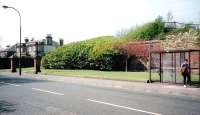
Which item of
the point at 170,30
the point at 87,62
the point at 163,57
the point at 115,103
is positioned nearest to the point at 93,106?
the point at 115,103

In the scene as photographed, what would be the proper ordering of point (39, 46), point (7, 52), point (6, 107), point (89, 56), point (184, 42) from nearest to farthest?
point (6, 107), point (184, 42), point (89, 56), point (39, 46), point (7, 52)

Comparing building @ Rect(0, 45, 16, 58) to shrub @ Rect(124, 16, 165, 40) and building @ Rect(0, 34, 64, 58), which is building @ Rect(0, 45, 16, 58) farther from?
shrub @ Rect(124, 16, 165, 40)

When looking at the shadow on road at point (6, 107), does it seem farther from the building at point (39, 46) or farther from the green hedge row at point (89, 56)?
the building at point (39, 46)

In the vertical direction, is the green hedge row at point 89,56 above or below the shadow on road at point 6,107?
above

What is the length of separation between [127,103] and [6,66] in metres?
49.7

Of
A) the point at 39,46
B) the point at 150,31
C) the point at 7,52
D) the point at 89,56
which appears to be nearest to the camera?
the point at 89,56

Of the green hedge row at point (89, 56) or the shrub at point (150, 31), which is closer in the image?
the green hedge row at point (89, 56)

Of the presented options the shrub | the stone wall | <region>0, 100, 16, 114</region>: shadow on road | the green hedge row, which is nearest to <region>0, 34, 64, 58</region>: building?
the green hedge row

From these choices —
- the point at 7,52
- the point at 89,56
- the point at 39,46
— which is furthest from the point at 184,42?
the point at 7,52

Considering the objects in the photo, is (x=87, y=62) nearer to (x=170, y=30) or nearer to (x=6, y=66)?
(x=170, y=30)

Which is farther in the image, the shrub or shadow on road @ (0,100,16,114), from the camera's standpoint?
the shrub

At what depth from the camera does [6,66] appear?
58250mm

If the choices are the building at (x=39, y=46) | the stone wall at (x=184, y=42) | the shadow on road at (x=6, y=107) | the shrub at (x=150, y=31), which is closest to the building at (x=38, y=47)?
the building at (x=39, y=46)

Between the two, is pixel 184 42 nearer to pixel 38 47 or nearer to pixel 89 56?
pixel 89 56
